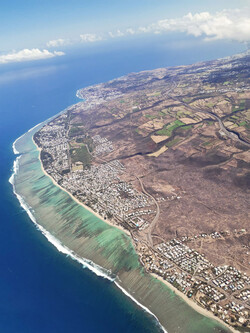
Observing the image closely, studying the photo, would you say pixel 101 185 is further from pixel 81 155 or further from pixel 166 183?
pixel 81 155

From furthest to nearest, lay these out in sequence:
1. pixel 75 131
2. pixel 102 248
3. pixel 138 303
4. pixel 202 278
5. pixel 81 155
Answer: pixel 75 131, pixel 81 155, pixel 102 248, pixel 202 278, pixel 138 303

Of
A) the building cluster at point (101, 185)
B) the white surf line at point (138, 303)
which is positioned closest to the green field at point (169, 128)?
the building cluster at point (101, 185)

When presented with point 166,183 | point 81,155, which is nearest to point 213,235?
point 166,183

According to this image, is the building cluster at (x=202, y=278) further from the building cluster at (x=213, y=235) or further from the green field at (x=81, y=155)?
the green field at (x=81, y=155)

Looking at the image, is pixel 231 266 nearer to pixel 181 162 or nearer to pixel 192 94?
pixel 181 162

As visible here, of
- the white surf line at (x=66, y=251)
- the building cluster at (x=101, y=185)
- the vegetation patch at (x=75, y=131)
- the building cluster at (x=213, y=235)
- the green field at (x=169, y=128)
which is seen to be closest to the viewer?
the white surf line at (x=66, y=251)

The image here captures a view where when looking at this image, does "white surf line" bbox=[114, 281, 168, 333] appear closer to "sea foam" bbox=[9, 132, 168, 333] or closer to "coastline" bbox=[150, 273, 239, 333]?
"sea foam" bbox=[9, 132, 168, 333]

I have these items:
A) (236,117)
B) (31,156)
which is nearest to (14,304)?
(31,156)

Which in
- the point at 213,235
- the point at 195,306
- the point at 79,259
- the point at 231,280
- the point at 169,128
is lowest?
the point at 195,306
